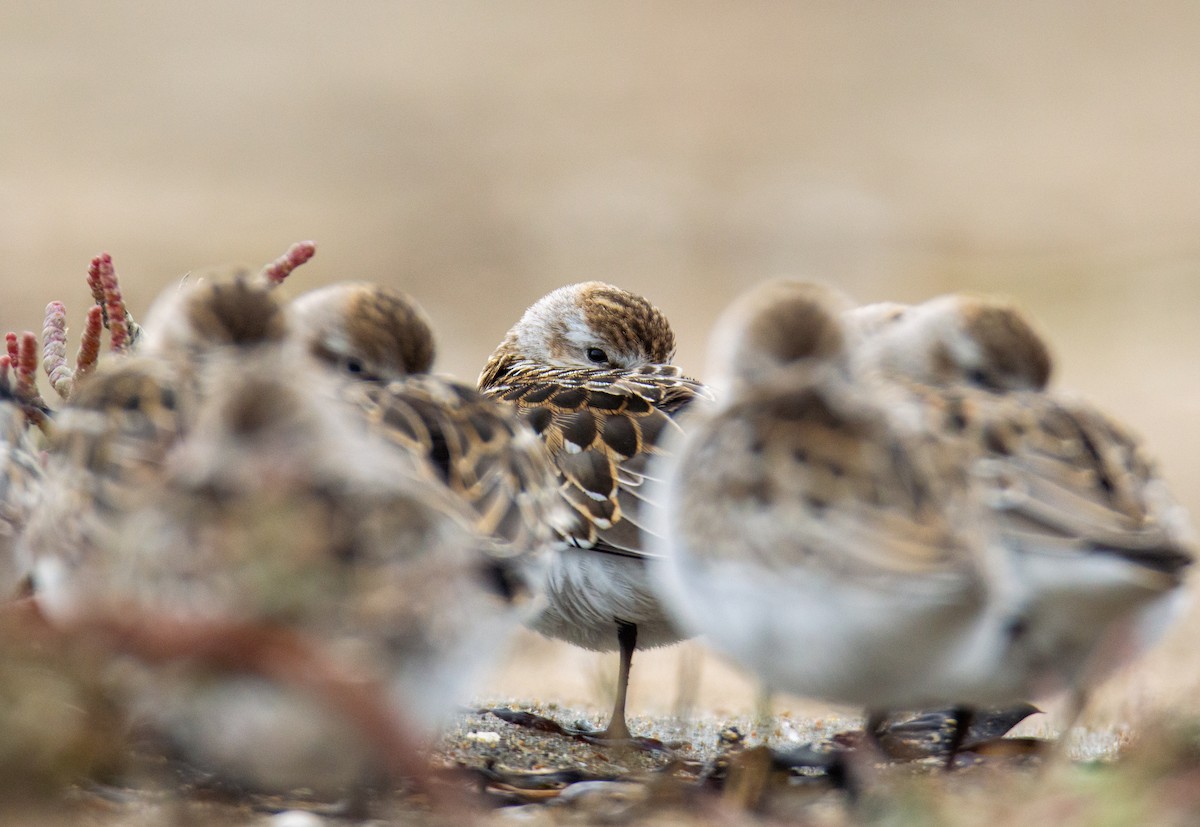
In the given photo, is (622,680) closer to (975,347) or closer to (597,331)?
(597,331)

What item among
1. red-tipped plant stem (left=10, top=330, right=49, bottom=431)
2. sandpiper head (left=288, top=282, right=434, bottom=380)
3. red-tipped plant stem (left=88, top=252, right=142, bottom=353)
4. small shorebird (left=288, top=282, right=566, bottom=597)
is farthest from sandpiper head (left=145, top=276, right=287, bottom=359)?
red-tipped plant stem (left=10, top=330, right=49, bottom=431)

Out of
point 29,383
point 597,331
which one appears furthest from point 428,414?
point 597,331

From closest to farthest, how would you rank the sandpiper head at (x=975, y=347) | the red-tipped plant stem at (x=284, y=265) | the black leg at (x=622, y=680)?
1. the sandpiper head at (x=975, y=347)
2. the red-tipped plant stem at (x=284, y=265)
3. the black leg at (x=622, y=680)

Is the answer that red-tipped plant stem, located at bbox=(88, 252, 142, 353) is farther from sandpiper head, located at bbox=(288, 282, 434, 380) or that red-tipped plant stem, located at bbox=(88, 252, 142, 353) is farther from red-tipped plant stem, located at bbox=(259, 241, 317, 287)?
sandpiper head, located at bbox=(288, 282, 434, 380)

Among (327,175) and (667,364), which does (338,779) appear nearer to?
(667,364)

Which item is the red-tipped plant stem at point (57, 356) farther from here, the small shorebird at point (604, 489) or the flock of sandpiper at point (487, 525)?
the small shorebird at point (604, 489)

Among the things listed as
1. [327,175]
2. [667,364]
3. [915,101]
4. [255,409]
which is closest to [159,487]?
[255,409]

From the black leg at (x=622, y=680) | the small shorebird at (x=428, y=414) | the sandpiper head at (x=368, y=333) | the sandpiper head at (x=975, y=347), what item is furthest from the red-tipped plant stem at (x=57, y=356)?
the sandpiper head at (x=975, y=347)
